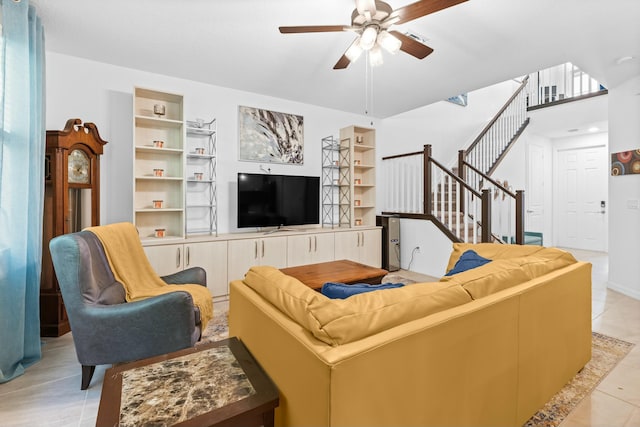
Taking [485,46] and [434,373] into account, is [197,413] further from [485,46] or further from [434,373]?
[485,46]

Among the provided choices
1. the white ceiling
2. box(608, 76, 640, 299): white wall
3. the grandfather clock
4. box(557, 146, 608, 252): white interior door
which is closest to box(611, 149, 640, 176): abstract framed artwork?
box(608, 76, 640, 299): white wall

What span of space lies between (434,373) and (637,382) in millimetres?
1940

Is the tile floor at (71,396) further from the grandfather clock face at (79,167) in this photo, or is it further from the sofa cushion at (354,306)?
the grandfather clock face at (79,167)

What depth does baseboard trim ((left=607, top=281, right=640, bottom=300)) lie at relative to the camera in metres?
3.62

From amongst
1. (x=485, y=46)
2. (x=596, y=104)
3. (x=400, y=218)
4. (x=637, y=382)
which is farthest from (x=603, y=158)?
(x=637, y=382)

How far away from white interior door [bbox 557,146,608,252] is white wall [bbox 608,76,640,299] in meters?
3.02

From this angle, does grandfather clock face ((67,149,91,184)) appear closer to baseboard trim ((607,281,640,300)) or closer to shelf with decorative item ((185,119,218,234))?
shelf with decorative item ((185,119,218,234))

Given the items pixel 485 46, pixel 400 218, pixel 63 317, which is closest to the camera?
pixel 63 317

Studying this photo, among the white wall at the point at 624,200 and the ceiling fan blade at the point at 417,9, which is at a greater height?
the ceiling fan blade at the point at 417,9

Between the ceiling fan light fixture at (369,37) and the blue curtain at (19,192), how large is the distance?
232 cm

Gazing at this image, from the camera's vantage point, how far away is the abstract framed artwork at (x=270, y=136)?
423 cm

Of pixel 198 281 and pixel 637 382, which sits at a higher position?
pixel 198 281

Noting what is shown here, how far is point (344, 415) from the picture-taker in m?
0.83

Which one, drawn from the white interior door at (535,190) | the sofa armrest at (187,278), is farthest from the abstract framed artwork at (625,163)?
the sofa armrest at (187,278)
